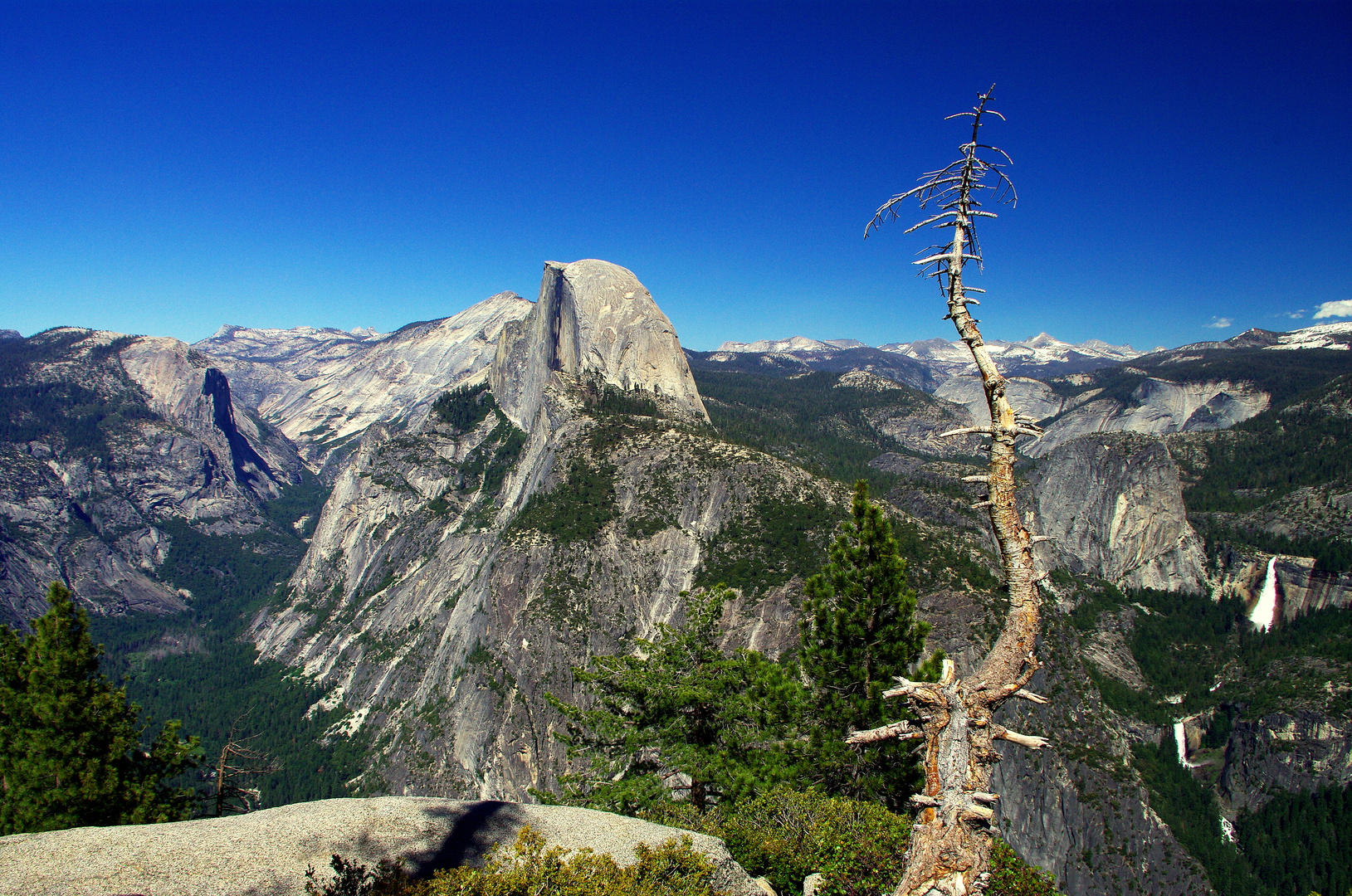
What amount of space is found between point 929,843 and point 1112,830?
60.8 meters

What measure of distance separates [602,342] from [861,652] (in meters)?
120

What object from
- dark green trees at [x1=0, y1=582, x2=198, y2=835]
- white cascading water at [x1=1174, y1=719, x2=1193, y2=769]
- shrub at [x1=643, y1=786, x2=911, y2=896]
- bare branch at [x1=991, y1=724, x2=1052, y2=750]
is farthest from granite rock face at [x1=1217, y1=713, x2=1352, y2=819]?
dark green trees at [x1=0, y1=582, x2=198, y2=835]

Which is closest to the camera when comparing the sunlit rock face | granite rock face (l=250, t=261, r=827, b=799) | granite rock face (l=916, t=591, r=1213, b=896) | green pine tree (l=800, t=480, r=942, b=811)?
green pine tree (l=800, t=480, r=942, b=811)

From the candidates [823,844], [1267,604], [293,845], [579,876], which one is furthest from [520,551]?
[1267,604]

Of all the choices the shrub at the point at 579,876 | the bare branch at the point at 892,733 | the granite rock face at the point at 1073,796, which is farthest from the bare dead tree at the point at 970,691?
the granite rock face at the point at 1073,796

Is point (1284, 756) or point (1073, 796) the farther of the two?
point (1284, 756)

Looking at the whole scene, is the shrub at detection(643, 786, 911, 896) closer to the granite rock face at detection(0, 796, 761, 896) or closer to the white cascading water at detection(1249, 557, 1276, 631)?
the granite rock face at detection(0, 796, 761, 896)

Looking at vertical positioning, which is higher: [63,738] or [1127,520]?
[63,738]

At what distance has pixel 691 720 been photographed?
63.5 ft

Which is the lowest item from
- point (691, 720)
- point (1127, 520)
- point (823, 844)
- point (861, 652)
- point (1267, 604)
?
point (1267, 604)

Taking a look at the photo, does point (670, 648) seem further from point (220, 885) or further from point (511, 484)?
point (511, 484)

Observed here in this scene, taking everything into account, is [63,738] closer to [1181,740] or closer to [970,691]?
[970,691]

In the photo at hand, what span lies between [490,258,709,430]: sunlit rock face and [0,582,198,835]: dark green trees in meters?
103

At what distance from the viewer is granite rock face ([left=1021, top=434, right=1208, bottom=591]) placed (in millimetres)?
121875
